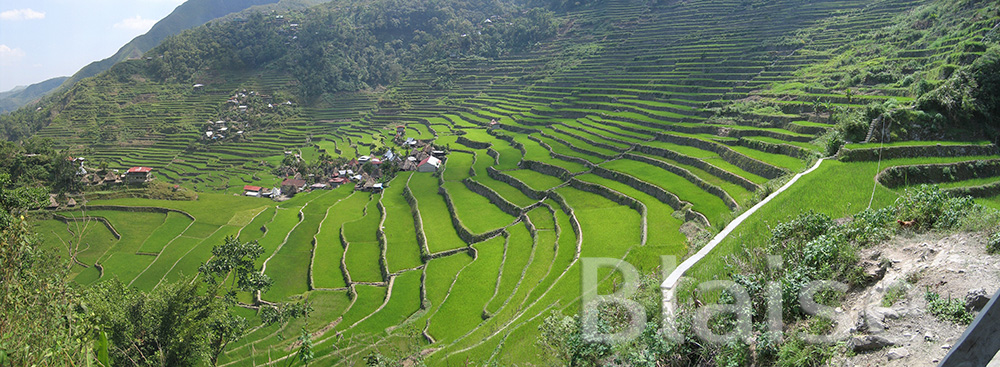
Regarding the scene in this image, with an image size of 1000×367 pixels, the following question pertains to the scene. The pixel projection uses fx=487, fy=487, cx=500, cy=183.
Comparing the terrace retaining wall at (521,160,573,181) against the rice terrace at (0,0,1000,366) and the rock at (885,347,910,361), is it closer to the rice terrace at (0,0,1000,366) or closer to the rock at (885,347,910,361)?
the rice terrace at (0,0,1000,366)

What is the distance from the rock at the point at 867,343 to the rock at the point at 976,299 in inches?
34.0

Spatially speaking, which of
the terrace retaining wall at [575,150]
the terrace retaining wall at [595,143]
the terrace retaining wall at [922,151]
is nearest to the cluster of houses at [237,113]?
the terrace retaining wall at [575,150]

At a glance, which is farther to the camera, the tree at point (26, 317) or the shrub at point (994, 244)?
the shrub at point (994, 244)

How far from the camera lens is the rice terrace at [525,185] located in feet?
24.8

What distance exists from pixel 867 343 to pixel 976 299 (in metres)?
1.11

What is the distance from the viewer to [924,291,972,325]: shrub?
495 centimetres

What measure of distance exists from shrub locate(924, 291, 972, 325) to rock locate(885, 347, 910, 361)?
0.59 metres

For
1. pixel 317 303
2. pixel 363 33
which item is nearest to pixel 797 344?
pixel 317 303

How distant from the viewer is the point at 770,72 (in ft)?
112

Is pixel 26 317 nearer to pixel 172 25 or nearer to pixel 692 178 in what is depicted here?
pixel 692 178

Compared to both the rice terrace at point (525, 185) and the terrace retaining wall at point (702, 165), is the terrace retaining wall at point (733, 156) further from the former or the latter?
the terrace retaining wall at point (702, 165)

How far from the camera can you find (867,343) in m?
5.25

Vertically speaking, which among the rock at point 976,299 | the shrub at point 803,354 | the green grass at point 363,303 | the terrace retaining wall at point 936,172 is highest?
the rock at point 976,299

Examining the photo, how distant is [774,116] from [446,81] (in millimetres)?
49766
